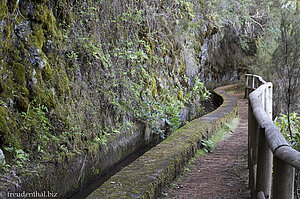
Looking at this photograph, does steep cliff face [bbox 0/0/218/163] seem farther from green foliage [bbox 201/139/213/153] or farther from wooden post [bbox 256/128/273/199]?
wooden post [bbox 256/128/273/199]

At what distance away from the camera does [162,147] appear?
16.9ft

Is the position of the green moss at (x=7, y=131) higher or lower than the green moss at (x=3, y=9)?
lower

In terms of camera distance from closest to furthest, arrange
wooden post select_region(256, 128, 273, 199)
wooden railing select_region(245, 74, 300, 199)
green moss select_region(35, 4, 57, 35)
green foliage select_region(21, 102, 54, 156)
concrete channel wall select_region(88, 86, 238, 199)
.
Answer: wooden railing select_region(245, 74, 300, 199), wooden post select_region(256, 128, 273, 199), concrete channel wall select_region(88, 86, 238, 199), green foliage select_region(21, 102, 54, 156), green moss select_region(35, 4, 57, 35)

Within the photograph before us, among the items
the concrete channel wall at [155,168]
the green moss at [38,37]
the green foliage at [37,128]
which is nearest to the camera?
the concrete channel wall at [155,168]

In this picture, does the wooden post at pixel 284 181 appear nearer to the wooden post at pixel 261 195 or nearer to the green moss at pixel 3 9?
the wooden post at pixel 261 195

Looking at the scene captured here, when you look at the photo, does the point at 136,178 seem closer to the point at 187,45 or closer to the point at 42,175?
the point at 42,175

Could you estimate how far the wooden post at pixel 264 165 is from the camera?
8.87 ft

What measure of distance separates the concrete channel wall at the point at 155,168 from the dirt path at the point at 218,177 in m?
0.21

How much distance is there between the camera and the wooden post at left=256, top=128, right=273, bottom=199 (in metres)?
2.70

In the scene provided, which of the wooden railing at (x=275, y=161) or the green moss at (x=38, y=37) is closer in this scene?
the wooden railing at (x=275, y=161)

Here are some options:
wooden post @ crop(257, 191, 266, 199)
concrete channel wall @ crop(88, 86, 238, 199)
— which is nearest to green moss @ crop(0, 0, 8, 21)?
concrete channel wall @ crop(88, 86, 238, 199)

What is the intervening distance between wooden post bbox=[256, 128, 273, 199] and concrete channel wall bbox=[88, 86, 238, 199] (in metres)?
1.27

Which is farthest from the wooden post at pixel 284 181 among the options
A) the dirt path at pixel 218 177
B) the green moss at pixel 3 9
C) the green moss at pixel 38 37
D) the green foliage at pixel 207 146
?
the green foliage at pixel 207 146

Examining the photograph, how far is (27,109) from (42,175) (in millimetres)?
982
